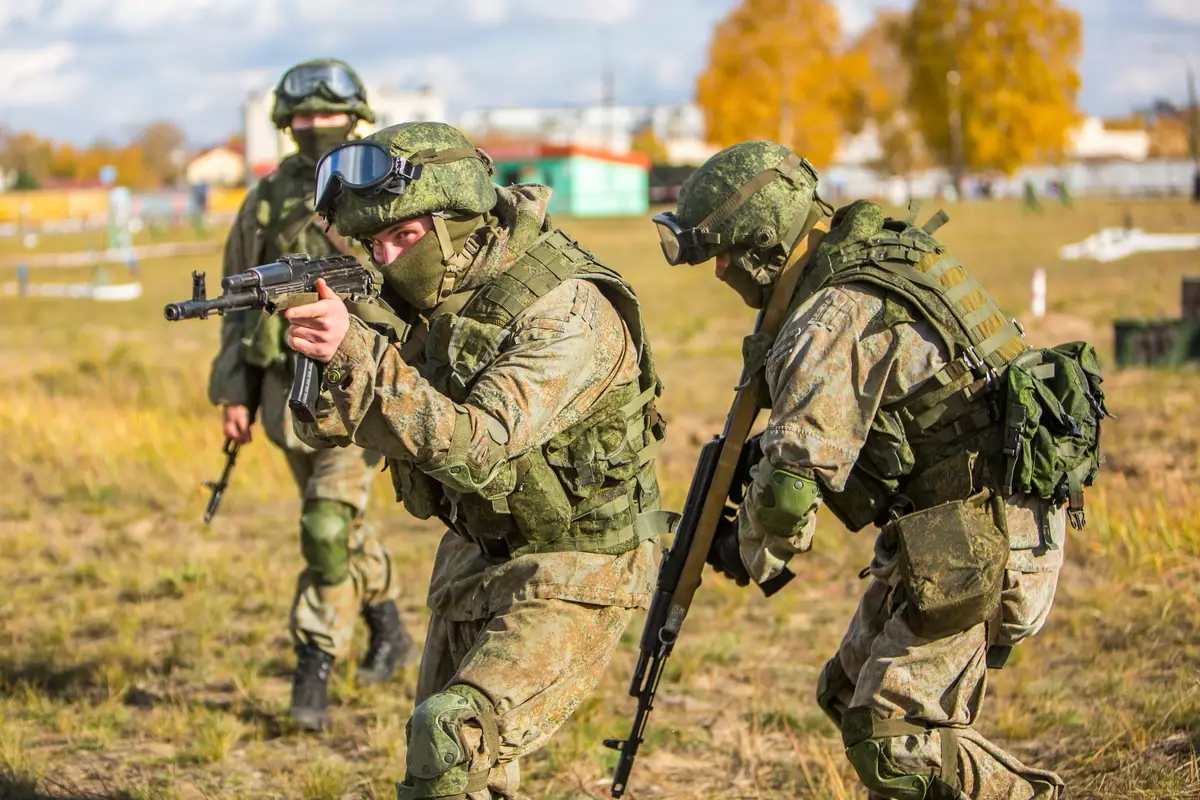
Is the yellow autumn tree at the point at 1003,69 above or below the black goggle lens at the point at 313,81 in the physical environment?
above

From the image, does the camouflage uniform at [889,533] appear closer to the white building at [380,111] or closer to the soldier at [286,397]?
the soldier at [286,397]

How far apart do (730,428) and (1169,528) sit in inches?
156

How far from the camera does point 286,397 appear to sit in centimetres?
601

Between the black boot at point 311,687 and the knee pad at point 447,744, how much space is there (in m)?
2.31

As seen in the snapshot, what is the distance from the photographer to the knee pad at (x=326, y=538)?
5719 millimetres

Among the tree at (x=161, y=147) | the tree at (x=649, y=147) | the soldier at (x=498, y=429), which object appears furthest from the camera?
the tree at (x=161, y=147)

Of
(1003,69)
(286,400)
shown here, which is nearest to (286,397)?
(286,400)

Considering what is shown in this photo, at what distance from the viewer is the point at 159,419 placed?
11.8 metres

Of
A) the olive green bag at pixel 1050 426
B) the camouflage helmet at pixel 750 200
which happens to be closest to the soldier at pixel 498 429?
the camouflage helmet at pixel 750 200

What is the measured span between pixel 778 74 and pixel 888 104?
84.3ft

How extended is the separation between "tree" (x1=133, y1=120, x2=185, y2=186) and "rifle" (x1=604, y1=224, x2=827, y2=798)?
415 feet

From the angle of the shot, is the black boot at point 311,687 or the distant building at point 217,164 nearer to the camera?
the black boot at point 311,687

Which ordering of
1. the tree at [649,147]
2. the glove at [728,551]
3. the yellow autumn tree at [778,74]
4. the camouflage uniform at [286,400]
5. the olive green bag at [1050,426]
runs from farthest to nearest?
the tree at [649,147] → the yellow autumn tree at [778,74] → the camouflage uniform at [286,400] → the glove at [728,551] → the olive green bag at [1050,426]

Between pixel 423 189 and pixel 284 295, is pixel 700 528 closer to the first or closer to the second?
pixel 423 189
